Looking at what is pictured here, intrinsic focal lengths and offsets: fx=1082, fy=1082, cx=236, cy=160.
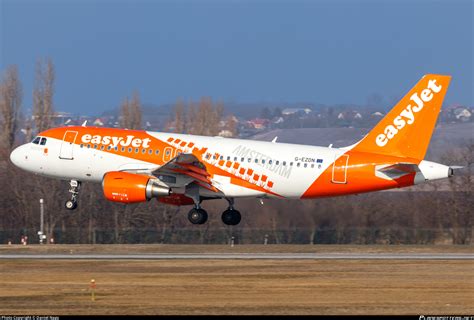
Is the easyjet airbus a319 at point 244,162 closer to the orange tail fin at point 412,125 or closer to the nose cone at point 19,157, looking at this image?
the orange tail fin at point 412,125

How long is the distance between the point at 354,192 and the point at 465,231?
62.4 feet

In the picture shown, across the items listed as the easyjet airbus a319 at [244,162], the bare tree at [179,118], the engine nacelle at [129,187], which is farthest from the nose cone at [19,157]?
the bare tree at [179,118]

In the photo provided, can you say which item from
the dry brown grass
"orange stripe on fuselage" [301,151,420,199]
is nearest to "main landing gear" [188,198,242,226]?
the dry brown grass

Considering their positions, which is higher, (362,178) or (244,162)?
(244,162)

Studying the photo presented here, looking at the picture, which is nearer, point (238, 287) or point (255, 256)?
point (238, 287)

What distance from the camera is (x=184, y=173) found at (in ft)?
187

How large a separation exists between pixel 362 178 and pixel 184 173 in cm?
933

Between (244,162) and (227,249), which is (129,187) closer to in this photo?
(244,162)

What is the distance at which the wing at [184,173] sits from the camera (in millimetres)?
55812

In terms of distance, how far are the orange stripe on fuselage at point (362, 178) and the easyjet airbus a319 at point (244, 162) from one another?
51 mm

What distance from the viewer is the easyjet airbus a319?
181 ft

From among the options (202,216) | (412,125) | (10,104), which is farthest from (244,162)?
(10,104)

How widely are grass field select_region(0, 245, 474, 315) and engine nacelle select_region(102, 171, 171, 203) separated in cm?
569

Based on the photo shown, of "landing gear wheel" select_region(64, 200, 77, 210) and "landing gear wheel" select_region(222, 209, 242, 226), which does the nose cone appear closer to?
"landing gear wheel" select_region(64, 200, 77, 210)
